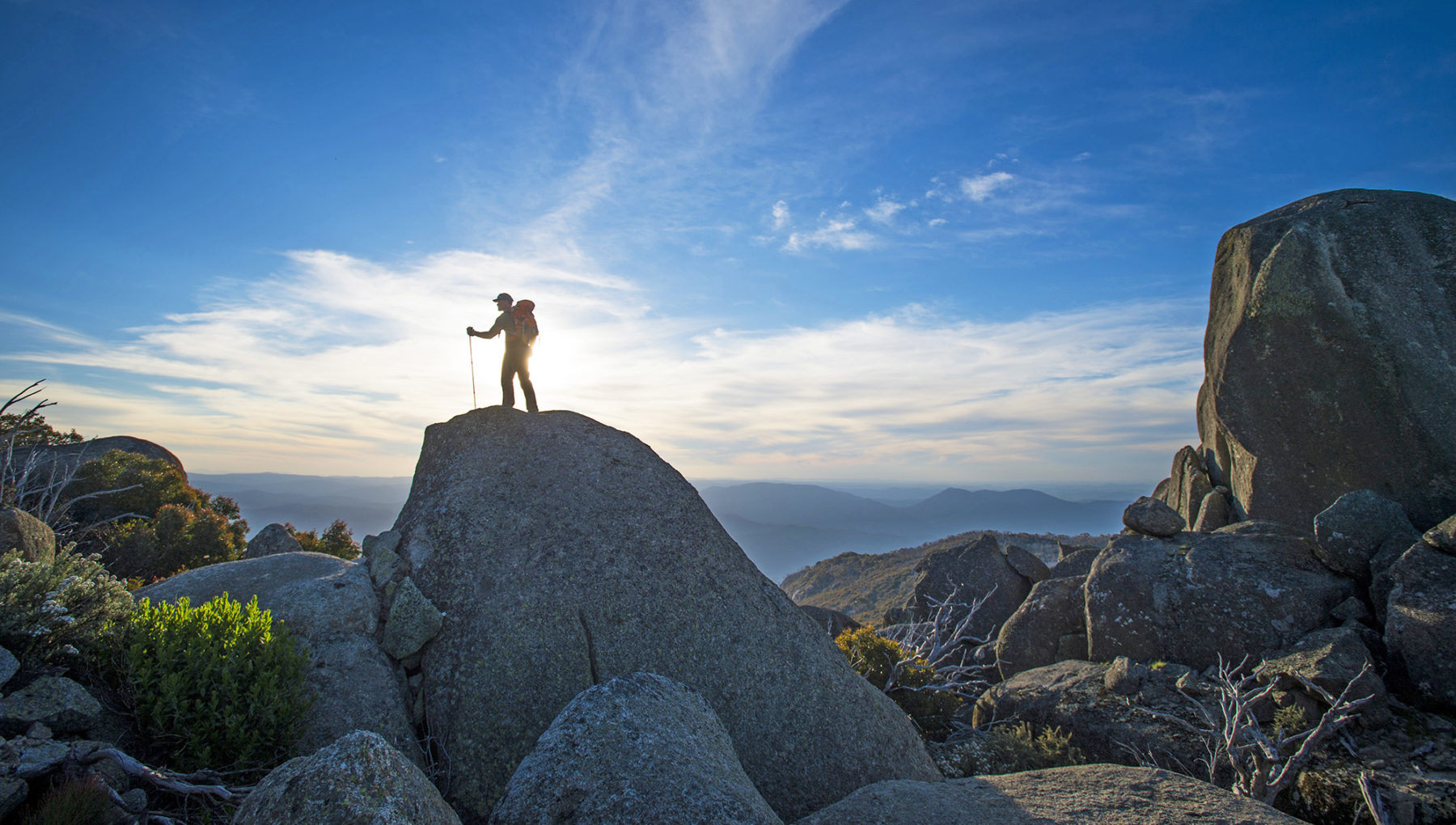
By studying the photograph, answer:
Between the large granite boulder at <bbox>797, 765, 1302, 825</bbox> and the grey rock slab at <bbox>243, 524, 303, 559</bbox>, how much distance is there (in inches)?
463

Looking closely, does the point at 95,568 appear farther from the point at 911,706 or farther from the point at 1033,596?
the point at 1033,596

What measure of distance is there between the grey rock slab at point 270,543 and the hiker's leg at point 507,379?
5833mm

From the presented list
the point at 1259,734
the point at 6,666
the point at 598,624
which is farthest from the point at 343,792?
the point at 1259,734

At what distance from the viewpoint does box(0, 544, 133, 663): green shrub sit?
5.64m

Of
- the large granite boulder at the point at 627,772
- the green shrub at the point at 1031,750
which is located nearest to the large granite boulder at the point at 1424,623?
the green shrub at the point at 1031,750

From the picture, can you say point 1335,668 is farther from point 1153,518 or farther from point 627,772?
point 627,772

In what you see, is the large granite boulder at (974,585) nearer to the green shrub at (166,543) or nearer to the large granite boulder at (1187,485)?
the large granite boulder at (1187,485)

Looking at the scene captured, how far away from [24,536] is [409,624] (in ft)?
13.6

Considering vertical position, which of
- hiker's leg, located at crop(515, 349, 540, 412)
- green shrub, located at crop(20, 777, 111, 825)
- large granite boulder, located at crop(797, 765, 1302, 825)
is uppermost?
hiker's leg, located at crop(515, 349, 540, 412)

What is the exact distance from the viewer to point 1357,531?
11195 millimetres

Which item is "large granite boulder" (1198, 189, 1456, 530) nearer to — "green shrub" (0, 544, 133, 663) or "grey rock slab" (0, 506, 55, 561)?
"green shrub" (0, 544, 133, 663)

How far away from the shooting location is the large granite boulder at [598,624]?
24.6ft

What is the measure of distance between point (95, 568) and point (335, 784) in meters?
5.29

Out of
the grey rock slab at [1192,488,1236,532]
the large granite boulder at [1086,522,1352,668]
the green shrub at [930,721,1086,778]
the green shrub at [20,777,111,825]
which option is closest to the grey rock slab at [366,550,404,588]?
the green shrub at [20,777,111,825]
